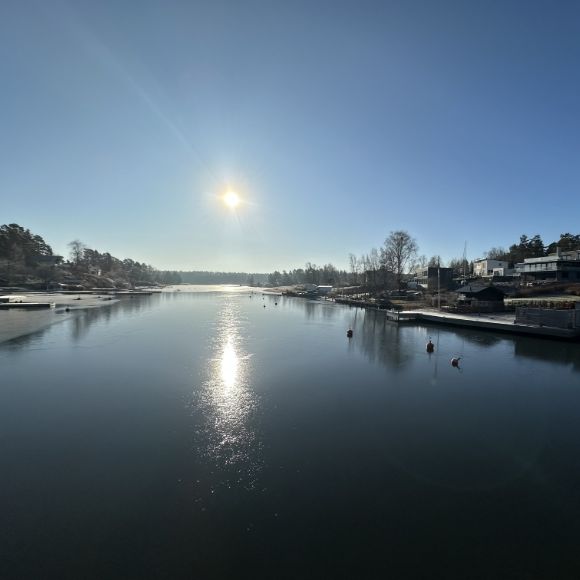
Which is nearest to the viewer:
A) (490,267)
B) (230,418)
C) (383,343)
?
(230,418)

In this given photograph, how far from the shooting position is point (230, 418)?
14727mm

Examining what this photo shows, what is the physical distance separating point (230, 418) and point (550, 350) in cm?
3079

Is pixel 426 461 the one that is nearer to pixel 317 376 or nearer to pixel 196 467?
pixel 196 467

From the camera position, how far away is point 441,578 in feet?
22.0

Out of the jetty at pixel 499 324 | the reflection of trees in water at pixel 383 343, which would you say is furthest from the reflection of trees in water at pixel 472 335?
the reflection of trees in water at pixel 383 343

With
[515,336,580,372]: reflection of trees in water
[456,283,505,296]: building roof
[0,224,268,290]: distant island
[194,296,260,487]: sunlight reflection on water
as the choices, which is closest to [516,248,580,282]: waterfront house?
[456,283,505,296]: building roof

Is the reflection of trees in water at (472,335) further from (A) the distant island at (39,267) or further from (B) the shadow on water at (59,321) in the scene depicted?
(A) the distant island at (39,267)

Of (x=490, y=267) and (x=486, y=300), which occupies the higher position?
(x=490, y=267)

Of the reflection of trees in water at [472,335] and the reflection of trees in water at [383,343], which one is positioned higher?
the reflection of trees in water at [472,335]

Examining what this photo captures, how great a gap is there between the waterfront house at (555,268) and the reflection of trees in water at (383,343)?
41.5 m

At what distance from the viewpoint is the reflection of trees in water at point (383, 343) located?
90.1ft

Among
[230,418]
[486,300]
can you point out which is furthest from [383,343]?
[486,300]

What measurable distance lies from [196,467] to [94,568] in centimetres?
402

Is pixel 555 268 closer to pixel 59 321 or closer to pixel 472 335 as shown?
pixel 472 335
